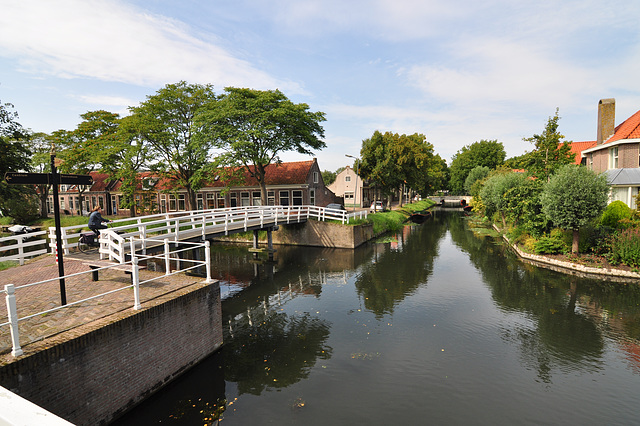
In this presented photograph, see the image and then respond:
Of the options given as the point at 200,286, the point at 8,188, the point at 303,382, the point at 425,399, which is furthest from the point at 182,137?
the point at 425,399

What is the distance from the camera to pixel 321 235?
29016 mm

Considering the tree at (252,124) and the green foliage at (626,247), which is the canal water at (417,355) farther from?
the tree at (252,124)

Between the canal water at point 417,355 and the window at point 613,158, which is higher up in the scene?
the window at point 613,158

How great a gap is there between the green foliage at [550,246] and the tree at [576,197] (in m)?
1.39

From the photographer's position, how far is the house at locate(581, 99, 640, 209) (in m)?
24.9

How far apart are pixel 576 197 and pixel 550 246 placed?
3967 mm

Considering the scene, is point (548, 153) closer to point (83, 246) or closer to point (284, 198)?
point (284, 198)

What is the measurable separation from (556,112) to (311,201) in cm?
2569

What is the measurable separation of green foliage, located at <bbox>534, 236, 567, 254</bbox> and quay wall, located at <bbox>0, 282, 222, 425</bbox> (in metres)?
21.6

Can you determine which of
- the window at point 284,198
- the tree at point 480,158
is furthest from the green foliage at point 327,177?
the window at point 284,198

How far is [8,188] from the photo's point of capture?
2578 centimetres

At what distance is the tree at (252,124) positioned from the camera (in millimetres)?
29625

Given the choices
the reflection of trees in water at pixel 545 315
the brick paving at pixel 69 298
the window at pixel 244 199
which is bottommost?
the reflection of trees in water at pixel 545 315

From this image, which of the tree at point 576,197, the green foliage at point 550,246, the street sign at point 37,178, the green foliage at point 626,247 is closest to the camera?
the street sign at point 37,178
